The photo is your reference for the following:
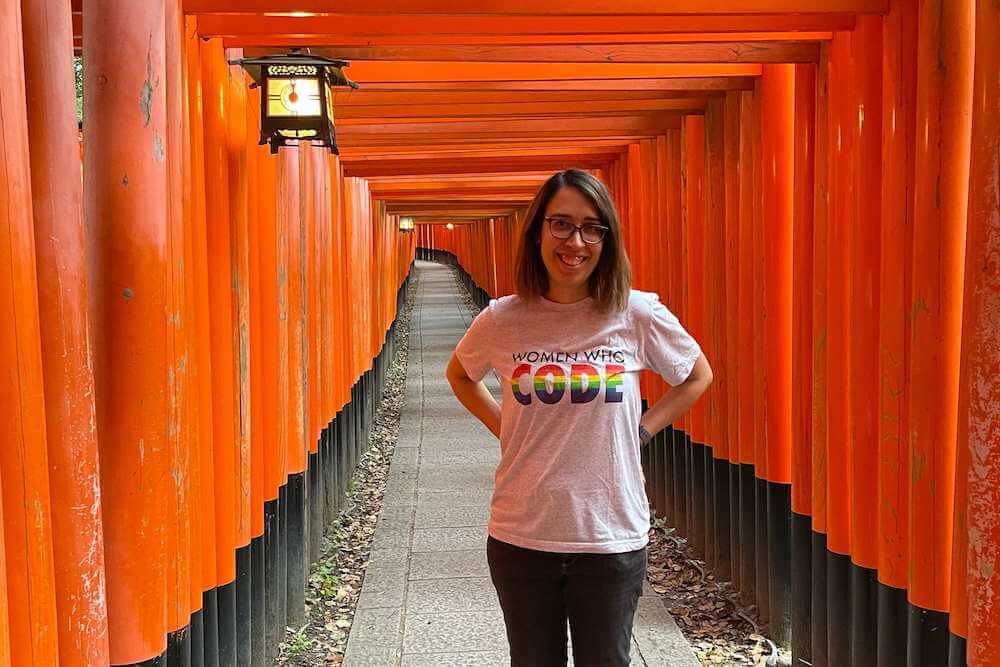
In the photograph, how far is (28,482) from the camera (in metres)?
2.32

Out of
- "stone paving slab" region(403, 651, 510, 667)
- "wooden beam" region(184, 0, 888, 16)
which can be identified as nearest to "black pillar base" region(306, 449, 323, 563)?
"stone paving slab" region(403, 651, 510, 667)

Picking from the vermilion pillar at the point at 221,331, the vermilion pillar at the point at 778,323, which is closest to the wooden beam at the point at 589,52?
the vermilion pillar at the point at 221,331

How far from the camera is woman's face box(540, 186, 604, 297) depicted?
10.1 ft

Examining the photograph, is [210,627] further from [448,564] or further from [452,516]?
[452,516]

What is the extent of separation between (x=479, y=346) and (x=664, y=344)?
0.54 meters

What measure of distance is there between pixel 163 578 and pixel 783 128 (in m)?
3.99

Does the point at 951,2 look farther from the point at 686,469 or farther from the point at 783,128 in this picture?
the point at 686,469

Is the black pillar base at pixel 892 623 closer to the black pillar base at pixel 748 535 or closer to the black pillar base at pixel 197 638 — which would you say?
the black pillar base at pixel 748 535

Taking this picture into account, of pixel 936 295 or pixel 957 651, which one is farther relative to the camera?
pixel 936 295

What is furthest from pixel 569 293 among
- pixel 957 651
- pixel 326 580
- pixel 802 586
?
pixel 326 580

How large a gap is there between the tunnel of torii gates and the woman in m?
0.97

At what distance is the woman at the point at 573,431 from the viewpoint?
2.97 m

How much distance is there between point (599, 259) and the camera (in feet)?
10.2

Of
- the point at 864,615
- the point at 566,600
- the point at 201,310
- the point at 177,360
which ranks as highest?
the point at 201,310
